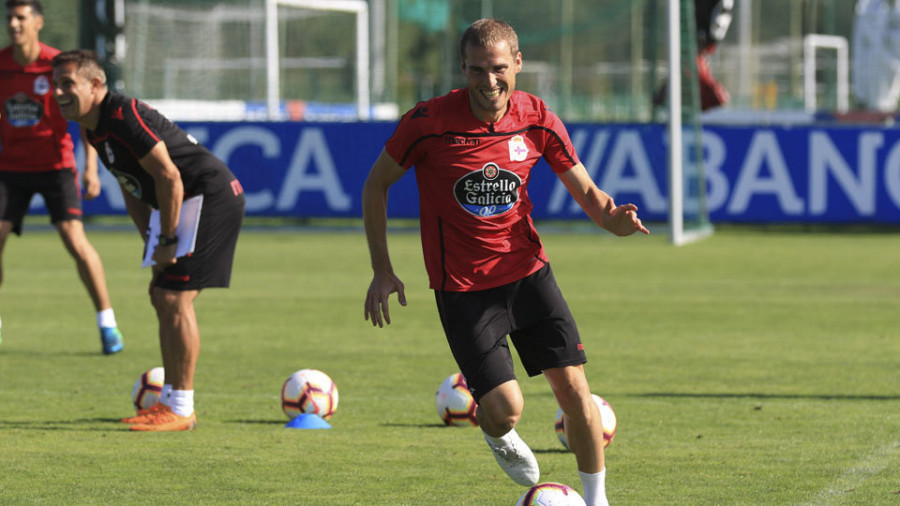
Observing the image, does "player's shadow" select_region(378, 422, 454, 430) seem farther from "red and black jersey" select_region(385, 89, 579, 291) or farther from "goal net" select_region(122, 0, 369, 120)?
"goal net" select_region(122, 0, 369, 120)

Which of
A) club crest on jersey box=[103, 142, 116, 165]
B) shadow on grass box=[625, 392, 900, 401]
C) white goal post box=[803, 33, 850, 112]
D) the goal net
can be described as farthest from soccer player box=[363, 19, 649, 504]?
white goal post box=[803, 33, 850, 112]

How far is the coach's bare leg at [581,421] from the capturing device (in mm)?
5703

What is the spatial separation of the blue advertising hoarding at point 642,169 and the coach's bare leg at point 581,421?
48.7 feet

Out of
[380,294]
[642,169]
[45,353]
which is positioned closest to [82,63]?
[380,294]

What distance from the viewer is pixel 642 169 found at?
20.8 meters

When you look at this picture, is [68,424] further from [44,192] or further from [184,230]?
[44,192]

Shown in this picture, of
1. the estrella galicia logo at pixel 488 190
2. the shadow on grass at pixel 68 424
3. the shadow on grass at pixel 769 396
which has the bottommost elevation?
the shadow on grass at pixel 769 396

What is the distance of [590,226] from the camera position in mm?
21625

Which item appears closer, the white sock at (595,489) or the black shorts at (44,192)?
the white sock at (595,489)

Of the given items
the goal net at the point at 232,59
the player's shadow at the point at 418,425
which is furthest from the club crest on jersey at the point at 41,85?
the goal net at the point at 232,59

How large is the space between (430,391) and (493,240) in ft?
10.9

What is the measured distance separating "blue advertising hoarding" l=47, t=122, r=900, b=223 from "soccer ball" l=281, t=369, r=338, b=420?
12765mm

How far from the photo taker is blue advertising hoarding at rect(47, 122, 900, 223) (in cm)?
2058

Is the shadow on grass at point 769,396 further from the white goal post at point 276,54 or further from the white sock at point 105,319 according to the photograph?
the white goal post at point 276,54
